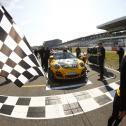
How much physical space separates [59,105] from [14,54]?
358 centimetres

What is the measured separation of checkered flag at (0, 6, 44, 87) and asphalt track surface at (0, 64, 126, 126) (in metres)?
2.41

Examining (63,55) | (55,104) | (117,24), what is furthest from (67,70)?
(117,24)

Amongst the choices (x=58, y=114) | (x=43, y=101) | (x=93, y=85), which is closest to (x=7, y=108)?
(x=43, y=101)

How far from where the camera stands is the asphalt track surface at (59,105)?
15.1 feet

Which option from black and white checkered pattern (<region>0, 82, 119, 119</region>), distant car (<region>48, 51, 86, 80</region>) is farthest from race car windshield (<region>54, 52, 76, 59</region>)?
black and white checkered pattern (<region>0, 82, 119, 119</region>)

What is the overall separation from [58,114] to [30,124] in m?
0.78

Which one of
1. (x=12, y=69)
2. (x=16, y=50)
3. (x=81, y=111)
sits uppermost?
(x=16, y=50)

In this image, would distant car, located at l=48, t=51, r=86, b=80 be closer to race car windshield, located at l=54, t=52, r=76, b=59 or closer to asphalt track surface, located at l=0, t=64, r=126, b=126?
asphalt track surface, located at l=0, t=64, r=126, b=126

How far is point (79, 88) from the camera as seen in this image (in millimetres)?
7379

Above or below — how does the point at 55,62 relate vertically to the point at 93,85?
above

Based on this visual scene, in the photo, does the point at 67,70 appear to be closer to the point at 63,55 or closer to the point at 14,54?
the point at 63,55

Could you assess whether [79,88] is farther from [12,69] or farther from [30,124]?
[12,69]

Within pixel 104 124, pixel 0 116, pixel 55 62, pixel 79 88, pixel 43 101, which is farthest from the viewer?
pixel 55 62

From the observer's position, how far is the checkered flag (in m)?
2.16
